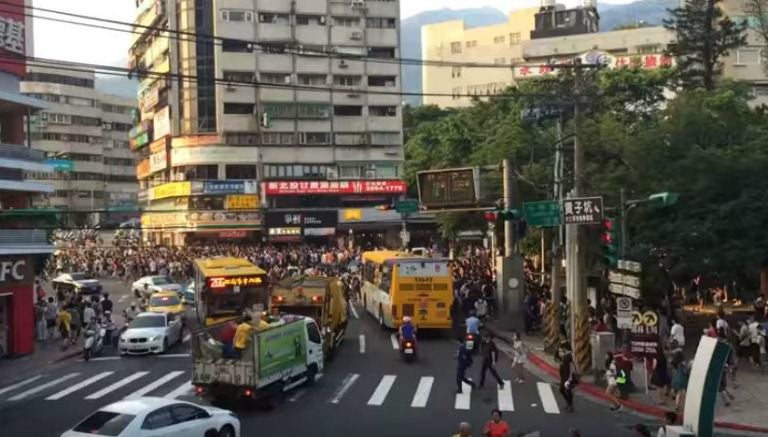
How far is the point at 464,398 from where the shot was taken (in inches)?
885

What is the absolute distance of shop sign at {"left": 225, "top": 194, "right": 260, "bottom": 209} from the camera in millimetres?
80750

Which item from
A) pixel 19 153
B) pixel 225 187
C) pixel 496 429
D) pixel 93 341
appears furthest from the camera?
pixel 225 187

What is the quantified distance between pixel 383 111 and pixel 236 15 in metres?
16.6

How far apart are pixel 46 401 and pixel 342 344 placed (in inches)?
468

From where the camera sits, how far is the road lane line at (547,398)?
21.1 m

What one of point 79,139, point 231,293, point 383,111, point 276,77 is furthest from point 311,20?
point 231,293

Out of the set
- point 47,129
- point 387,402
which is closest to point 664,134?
point 387,402

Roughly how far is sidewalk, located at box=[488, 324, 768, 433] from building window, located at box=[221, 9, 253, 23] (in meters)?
62.7

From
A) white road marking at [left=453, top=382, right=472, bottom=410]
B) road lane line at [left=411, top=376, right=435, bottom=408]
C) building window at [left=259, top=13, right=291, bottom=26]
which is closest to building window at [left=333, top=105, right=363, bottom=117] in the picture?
building window at [left=259, top=13, right=291, bottom=26]

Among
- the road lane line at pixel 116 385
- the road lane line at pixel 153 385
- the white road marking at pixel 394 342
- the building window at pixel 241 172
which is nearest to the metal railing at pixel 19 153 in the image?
the road lane line at pixel 116 385

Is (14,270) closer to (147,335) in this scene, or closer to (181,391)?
(147,335)

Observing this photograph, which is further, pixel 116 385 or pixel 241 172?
pixel 241 172

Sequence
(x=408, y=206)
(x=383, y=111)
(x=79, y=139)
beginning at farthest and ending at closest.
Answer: (x=79, y=139), (x=383, y=111), (x=408, y=206)

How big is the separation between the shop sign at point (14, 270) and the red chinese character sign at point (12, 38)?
22.9ft
